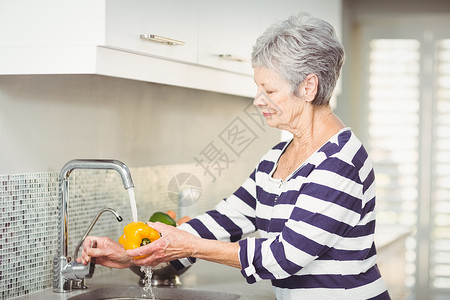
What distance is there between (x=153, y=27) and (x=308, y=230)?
625 millimetres

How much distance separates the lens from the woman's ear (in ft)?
4.79

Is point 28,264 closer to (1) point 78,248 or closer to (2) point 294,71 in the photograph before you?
(1) point 78,248

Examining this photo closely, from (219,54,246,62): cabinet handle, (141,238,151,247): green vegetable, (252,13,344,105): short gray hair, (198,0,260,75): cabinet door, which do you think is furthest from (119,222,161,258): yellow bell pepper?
(219,54,246,62): cabinet handle

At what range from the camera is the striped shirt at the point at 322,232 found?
136cm

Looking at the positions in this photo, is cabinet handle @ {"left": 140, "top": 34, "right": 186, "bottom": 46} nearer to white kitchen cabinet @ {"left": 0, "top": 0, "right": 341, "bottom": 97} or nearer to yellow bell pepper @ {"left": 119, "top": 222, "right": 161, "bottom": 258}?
white kitchen cabinet @ {"left": 0, "top": 0, "right": 341, "bottom": 97}

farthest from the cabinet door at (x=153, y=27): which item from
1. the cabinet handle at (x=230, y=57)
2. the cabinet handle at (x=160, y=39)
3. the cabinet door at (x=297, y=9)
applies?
the cabinet door at (x=297, y=9)

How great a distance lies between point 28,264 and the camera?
171cm

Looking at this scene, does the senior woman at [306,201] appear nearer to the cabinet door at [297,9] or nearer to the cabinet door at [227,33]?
the cabinet door at [227,33]

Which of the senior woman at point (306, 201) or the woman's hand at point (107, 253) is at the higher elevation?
the senior woman at point (306, 201)

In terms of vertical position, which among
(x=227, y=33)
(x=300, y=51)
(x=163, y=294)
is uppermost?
(x=227, y=33)

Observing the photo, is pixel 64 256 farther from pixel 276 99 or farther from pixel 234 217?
pixel 276 99

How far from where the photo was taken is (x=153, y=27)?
158 cm

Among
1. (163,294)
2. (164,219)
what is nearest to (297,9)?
(164,219)

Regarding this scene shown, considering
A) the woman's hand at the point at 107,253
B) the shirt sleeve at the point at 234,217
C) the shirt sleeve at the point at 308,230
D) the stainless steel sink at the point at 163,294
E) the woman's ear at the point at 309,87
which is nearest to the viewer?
the shirt sleeve at the point at 308,230
